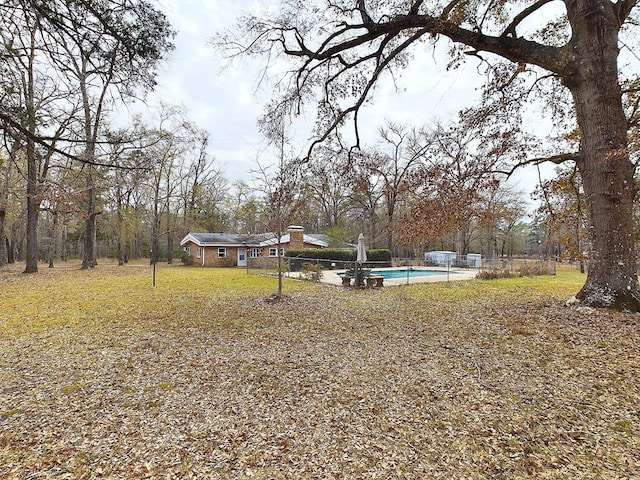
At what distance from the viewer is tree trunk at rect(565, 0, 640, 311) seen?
541 cm

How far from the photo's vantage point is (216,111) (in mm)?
10773

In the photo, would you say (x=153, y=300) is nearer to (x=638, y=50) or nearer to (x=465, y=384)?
(x=465, y=384)

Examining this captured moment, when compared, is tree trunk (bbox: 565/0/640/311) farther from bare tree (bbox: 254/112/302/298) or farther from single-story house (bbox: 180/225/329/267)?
single-story house (bbox: 180/225/329/267)

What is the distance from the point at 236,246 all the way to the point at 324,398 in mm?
22881

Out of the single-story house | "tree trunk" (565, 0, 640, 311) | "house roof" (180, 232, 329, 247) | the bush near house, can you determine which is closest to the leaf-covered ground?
"tree trunk" (565, 0, 640, 311)

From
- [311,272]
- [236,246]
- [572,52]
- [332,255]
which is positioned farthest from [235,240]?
[572,52]

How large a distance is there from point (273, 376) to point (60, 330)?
13.9ft

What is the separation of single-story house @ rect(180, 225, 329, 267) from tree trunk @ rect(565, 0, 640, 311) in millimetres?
18875

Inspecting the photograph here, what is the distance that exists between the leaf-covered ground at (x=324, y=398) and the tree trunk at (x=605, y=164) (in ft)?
2.45

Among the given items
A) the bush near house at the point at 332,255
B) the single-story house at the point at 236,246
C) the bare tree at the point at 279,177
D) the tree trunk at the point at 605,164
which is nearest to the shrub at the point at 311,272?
the bush near house at the point at 332,255

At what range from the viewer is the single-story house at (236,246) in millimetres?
23922

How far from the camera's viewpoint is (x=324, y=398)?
3.10m

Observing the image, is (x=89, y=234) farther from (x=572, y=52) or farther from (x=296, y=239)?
(x=572, y=52)

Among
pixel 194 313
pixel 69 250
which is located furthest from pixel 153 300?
pixel 69 250
